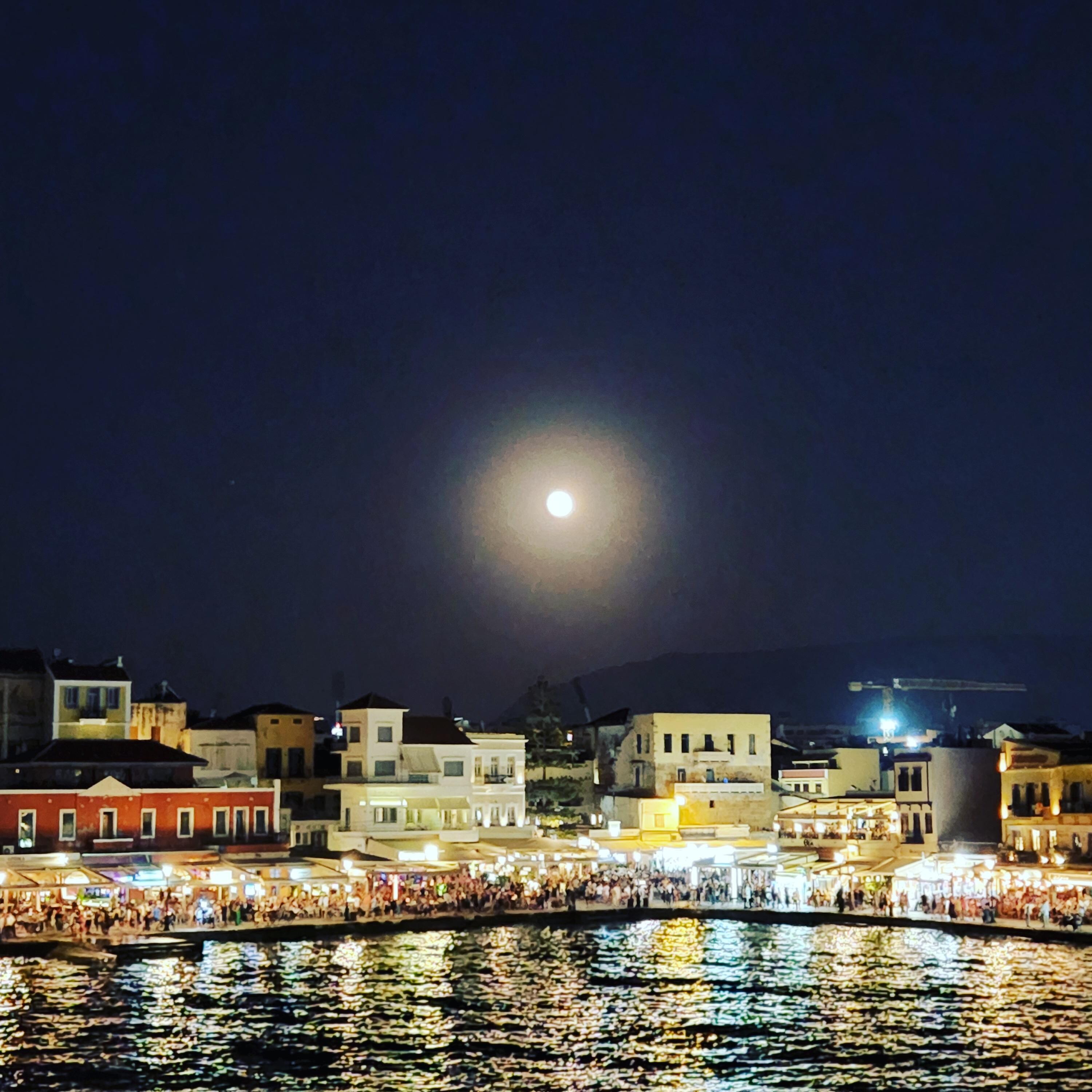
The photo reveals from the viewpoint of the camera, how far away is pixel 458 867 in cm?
6588

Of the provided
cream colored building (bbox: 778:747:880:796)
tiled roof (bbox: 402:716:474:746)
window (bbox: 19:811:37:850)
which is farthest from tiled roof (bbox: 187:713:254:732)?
cream colored building (bbox: 778:747:880:796)

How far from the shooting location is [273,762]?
79812 millimetres

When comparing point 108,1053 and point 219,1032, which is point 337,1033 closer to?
point 219,1032

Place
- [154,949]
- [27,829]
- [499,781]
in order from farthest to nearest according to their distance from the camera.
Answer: [499,781] < [27,829] < [154,949]

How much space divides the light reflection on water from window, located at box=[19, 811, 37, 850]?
11.9m

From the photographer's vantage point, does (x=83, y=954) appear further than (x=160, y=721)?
No

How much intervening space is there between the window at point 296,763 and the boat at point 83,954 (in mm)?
26535

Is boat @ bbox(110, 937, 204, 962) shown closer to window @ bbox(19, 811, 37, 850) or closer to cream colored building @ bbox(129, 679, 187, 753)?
window @ bbox(19, 811, 37, 850)

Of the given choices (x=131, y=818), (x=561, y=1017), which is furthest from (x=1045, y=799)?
(x=131, y=818)

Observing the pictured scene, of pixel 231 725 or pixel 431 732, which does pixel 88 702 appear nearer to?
pixel 231 725

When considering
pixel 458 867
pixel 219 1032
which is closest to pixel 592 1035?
pixel 219 1032

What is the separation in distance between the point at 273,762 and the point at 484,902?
19.3 metres

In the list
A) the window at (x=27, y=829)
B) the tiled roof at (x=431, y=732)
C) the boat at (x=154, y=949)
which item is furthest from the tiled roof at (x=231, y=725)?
the boat at (x=154, y=949)

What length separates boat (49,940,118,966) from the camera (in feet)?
169
